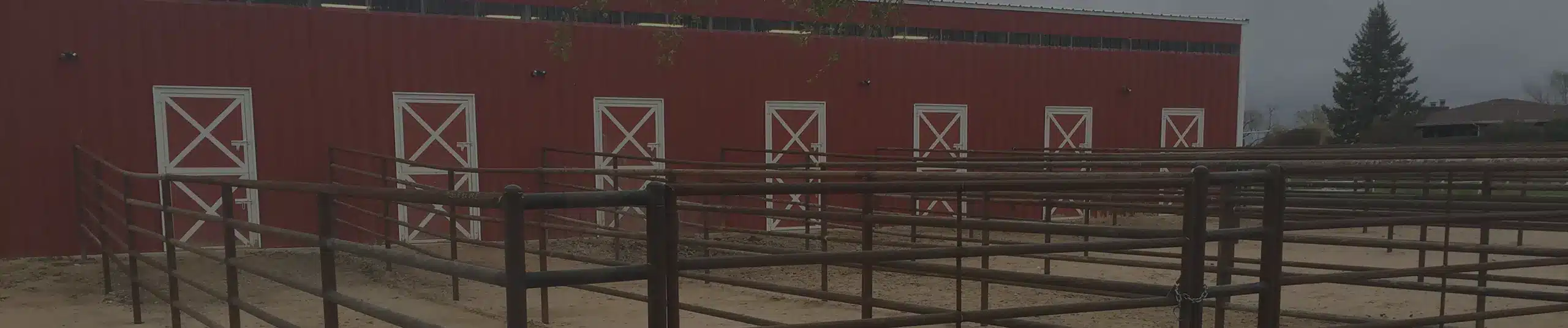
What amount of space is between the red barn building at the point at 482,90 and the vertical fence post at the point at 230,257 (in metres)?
2.10

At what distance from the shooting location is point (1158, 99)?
51.2 feet

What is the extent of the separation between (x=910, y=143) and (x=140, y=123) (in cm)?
921

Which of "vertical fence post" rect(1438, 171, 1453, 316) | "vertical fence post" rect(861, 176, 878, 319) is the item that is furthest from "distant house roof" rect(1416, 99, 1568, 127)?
"vertical fence post" rect(861, 176, 878, 319)

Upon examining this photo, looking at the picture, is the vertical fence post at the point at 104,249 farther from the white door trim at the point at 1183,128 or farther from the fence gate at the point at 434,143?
the white door trim at the point at 1183,128

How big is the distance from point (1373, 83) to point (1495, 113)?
535 inches

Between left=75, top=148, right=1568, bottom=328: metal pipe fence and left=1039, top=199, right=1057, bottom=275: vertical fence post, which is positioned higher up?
left=75, top=148, right=1568, bottom=328: metal pipe fence

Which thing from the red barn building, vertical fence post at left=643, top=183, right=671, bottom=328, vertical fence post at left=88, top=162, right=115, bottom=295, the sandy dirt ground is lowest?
the sandy dirt ground

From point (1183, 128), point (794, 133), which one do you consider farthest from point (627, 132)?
point (1183, 128)

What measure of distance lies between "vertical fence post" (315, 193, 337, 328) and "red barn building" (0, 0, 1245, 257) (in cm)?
254

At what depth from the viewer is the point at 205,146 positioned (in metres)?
8.51

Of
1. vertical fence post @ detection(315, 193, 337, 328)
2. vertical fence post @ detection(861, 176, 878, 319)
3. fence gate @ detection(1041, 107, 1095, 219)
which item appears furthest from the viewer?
fence gate @ detection(1041, 107, 1095, 219)

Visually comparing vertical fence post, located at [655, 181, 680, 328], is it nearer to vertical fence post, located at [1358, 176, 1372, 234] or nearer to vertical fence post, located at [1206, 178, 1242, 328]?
vertical fence post, located at [1206, 178, 1242, 328]

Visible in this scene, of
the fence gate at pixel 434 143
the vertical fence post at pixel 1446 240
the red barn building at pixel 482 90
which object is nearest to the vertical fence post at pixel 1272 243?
the vertical fence post at pixel 1446 240

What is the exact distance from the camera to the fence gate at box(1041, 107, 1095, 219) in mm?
14289
